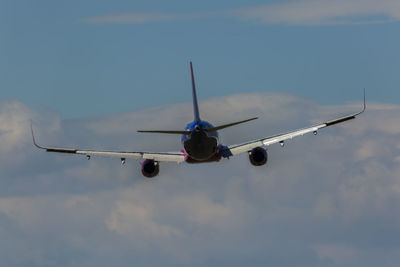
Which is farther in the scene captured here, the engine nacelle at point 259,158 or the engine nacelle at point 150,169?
the engine nacelle at point 150,169

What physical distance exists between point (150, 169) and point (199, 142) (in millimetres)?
10518

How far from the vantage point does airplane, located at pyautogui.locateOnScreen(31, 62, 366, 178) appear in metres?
97.7

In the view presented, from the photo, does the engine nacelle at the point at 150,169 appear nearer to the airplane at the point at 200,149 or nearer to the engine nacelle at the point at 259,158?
the airplane at the point at 200,149

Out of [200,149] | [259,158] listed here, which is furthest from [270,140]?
[200,149]

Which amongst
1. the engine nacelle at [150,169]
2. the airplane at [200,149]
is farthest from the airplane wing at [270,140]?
the engine nacelle at [150,169]

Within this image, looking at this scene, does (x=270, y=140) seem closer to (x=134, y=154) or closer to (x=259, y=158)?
(x=259, y=158)

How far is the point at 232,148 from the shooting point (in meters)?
106

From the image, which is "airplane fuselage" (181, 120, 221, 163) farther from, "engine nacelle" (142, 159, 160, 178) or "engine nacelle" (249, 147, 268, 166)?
"engine nacelle" (142, 159, 160, 178)

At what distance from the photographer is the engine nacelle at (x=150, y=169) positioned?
105 metres

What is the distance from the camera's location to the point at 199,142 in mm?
97250

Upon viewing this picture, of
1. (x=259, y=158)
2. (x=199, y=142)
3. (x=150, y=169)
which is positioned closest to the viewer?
(x=199, y=142)

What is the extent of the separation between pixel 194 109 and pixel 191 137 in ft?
19.4

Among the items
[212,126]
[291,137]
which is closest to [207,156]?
[212,126]

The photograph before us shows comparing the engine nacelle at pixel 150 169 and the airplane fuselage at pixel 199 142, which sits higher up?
the engine nacelle at pixel 150 169
